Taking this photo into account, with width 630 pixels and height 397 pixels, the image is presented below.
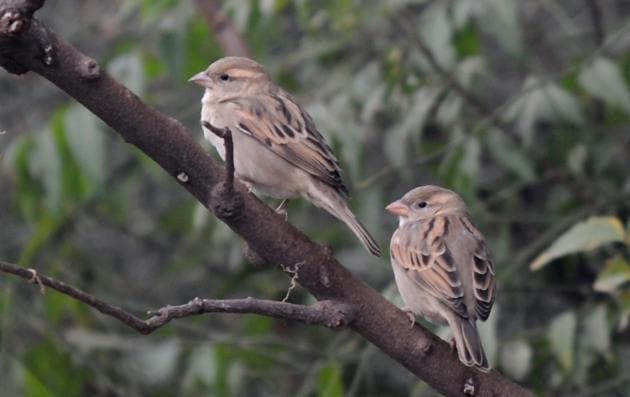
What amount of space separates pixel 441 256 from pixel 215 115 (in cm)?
99

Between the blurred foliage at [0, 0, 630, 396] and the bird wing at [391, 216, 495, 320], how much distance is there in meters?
0.20

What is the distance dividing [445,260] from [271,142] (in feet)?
2.47

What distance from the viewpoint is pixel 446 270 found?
166 inches

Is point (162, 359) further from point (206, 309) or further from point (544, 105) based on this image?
point (206, 309)

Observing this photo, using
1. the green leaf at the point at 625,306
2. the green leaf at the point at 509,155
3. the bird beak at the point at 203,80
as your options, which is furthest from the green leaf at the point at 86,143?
the green leaf at the point at 625,306

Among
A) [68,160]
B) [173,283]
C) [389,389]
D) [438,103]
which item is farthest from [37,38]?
[173,283]

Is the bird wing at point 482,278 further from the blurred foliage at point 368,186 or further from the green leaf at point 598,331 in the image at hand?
the green leaf at point 598,331

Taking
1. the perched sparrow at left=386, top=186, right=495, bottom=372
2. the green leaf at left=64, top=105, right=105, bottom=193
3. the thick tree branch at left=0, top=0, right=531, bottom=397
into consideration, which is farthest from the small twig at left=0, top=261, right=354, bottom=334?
the green leaf at left=64, top=105, right=105, bottom=193

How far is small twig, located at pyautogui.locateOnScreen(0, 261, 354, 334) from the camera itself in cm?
259

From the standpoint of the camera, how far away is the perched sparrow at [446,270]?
4031 mm

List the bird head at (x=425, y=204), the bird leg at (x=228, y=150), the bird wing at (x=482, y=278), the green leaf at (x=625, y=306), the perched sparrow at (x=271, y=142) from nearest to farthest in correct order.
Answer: the bird leg at (x=228, y=150) → the bird wing at (x=482, y=278) → the perched sparrow at (x=271, y=142) → the green leaf at (x=625, y=306) → the bird head at (x=425, y=204)

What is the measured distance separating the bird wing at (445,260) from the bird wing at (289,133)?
39 centimetres

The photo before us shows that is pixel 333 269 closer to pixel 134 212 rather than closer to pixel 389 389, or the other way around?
pixel 389 389

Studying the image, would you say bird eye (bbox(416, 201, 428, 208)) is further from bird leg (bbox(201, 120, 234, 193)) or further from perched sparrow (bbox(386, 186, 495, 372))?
bird leg (bbox(201, 120, 234, 193))
